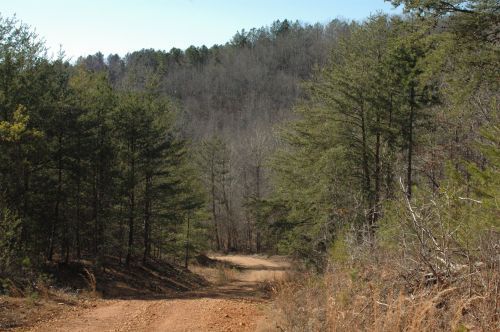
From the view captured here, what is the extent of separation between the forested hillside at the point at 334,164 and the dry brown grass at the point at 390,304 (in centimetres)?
3

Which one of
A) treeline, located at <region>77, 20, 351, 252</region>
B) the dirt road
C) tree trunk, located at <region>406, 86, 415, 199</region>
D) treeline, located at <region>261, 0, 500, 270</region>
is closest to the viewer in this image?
the dirt road

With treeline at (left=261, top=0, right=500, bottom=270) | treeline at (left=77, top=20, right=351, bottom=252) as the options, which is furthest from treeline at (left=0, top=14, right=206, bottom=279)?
treeline at (left=77, top=20, right=351, bottom=252)

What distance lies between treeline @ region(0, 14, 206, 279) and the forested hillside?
7cm

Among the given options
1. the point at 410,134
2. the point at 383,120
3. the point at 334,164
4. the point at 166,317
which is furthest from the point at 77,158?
the point at 410,134

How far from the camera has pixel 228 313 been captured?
10148mm

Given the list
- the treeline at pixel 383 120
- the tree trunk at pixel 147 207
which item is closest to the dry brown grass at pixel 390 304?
the treeline at pixel 383 120

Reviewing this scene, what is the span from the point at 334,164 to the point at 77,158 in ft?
33.1

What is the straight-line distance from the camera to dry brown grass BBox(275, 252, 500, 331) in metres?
4.27

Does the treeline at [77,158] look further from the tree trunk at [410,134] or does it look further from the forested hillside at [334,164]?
the tree trunk at [410,134]

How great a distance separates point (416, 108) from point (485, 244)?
11.7 metres

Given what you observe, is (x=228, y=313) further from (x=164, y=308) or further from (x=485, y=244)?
(x=485, y=244)

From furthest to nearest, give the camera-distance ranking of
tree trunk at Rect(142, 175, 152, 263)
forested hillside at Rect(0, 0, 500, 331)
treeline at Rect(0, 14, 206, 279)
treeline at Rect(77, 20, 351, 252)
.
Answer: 1. treeline at Rect(77, 20, 351, 252)
2. tree trunk at Rect(142, 175, 152, 263)
3. treeline at Rect(0, 14, 206, 279)
4. forested hillside at Rect(0, 0, 500, 331)

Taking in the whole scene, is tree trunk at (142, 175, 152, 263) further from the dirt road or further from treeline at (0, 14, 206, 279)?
the dirt road

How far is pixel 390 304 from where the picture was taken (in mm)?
4496
